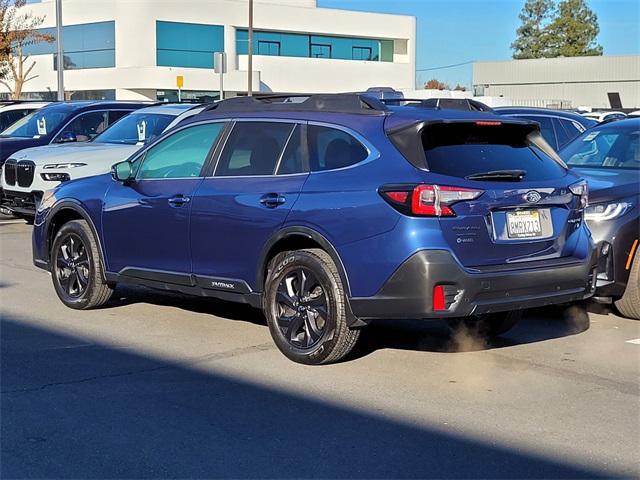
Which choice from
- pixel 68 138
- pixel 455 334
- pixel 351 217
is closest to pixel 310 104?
pixel 351 217

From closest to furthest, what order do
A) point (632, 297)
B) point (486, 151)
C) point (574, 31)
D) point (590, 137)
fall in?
point (486, 151) < point (632, 297) < point (590, 137) < point (574, 31)

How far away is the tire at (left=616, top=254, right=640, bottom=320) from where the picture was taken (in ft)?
26.5

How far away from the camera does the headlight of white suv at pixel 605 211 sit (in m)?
8.00

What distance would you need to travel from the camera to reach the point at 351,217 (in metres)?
6.21

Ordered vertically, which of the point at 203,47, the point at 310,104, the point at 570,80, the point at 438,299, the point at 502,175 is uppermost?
the point at 203,47

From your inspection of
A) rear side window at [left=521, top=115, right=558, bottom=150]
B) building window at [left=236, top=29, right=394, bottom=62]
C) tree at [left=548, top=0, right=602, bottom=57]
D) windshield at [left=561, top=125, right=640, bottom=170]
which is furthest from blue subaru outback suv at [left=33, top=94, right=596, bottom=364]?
tree at [left=548, top=0, right=602, bottom=57]

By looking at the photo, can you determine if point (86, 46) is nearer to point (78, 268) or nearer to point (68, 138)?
point (68, 138)

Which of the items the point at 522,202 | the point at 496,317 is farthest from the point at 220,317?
the point at 522,202

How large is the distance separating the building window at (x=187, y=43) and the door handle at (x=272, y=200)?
1954 inches

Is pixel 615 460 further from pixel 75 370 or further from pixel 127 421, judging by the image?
pixel 75 370

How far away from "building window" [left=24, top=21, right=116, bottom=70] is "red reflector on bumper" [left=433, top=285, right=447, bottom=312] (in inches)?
2053

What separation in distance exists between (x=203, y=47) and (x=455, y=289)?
172 ft

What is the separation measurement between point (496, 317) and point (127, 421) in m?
3.30

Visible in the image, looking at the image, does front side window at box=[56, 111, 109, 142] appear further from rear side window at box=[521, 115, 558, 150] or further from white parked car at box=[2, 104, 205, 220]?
rear side window at box=[521, 115, 558, 150]
